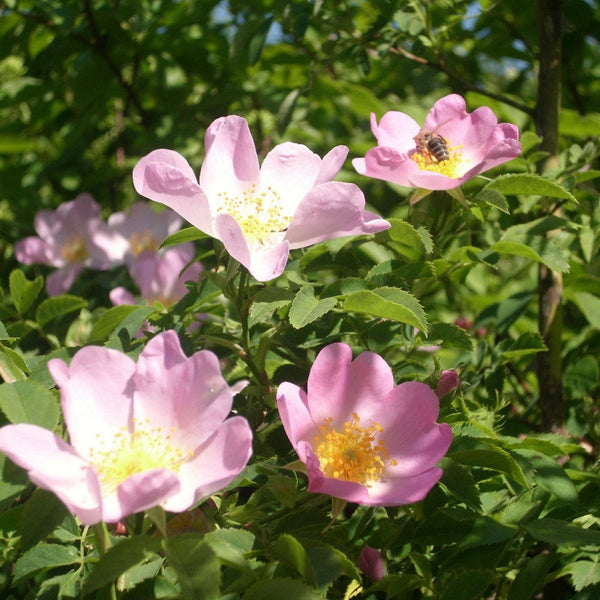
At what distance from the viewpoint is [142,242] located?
6.02ft

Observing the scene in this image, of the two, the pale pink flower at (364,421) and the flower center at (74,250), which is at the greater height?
the pale pink flower at (364,421)

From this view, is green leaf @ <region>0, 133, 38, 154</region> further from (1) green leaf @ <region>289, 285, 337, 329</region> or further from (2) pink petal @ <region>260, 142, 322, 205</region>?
(1) green leaf @ <region>289, 285, 337, 329</region>

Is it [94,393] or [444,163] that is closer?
[94,393]

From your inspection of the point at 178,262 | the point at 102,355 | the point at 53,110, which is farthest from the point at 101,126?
the point at 102,355

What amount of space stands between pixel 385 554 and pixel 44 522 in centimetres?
42

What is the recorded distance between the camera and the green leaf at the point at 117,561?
722 mm

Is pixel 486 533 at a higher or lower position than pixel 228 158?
lower

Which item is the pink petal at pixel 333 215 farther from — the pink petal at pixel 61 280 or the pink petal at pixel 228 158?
the pink petal at pixel 61 280

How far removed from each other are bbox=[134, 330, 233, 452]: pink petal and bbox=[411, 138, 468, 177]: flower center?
0.53m

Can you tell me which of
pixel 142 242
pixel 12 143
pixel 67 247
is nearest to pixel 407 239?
pixel 142 242

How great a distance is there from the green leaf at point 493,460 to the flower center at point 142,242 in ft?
3.51

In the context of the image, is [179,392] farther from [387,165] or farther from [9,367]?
[387,165]

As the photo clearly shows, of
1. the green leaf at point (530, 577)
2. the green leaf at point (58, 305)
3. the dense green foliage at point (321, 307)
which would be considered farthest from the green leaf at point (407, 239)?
the green leaf at point (58, 305)

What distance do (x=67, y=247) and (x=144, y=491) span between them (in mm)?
1239
